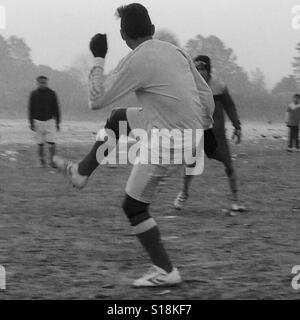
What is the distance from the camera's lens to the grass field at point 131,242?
15.6ft

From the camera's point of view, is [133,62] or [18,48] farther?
[18,48]

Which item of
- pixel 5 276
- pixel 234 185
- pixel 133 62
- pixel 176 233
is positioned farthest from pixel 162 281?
pixel 234 185

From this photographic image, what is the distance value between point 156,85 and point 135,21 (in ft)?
1.49

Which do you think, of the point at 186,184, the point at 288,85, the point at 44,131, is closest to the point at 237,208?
the point at 186,184

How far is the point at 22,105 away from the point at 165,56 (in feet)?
150

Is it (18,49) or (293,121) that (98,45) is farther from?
(18,49)

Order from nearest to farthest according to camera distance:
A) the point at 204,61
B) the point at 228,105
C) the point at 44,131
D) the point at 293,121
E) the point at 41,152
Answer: the point at 204,61 → the point at 228,105 → the point at 44,131 → the point at 41,152 → the point at 293,121

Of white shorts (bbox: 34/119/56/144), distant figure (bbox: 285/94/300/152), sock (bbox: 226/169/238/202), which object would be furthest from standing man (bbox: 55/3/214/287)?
distant figure (bbox: 285/94/300/152)

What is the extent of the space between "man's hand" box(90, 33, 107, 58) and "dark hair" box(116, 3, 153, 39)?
165 millimetres

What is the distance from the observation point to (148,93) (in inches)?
185

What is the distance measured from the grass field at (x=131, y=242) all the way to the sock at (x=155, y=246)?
0.62 ft

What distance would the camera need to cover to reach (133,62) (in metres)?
4.57

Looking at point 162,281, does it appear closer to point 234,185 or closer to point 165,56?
point 165,56

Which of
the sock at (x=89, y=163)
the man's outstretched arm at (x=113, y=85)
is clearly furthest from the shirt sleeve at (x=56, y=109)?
the man's outstretched arm at (x=113, y=85)
